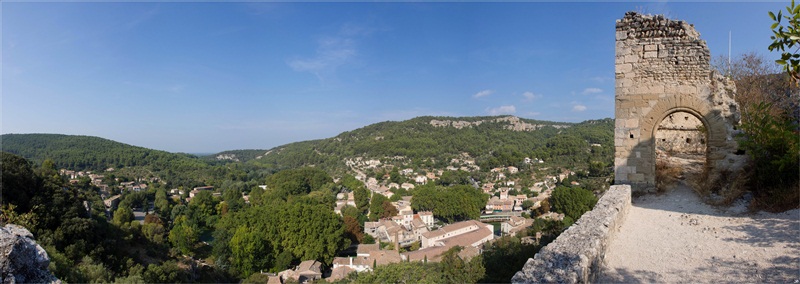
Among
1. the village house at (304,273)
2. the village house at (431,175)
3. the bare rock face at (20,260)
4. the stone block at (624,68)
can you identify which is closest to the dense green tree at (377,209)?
the village house at (304,273)

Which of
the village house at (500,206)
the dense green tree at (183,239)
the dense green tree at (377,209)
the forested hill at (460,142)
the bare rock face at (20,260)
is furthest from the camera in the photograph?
the forested hill at (460,142)

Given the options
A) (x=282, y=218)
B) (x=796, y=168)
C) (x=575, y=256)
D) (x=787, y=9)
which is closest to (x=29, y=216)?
(x=282, y=218)

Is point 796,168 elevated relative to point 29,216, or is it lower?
elevated

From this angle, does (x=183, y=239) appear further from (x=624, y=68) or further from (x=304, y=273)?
(x=624, y=68)

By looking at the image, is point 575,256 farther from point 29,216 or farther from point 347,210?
point 347,210

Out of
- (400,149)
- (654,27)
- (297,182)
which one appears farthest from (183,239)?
(400,149)

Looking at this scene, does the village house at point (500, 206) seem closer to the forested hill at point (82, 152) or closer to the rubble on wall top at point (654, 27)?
the rubble on wall top at point (654, 27)
